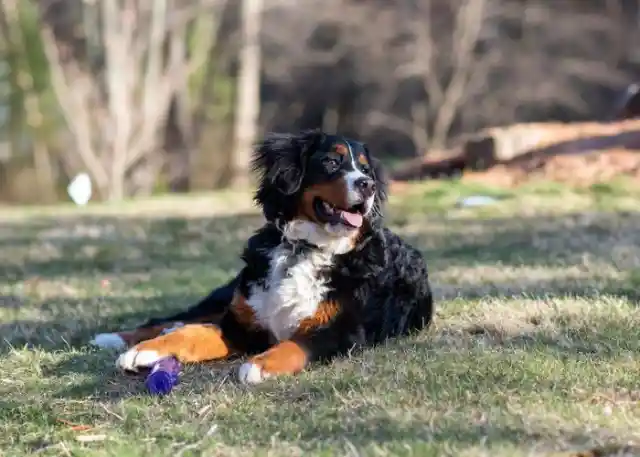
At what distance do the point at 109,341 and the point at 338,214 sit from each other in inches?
59.2

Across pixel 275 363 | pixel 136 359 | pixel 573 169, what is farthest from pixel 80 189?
pixel 275 363

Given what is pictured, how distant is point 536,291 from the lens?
595 cm

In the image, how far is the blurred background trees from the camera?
19.7 m

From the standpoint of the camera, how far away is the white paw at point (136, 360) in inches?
162

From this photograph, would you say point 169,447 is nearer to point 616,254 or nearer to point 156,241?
point 616,254

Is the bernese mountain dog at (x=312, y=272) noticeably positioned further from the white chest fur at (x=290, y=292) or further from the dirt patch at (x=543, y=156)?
the dirt patch at (x=543, y=156)

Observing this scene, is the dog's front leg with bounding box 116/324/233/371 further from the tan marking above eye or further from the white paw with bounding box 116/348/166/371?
the tan marking above eye

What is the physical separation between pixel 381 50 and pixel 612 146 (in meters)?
16.1

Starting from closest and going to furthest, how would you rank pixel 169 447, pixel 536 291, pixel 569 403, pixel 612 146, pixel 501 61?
pixel 169 447
pixel 569 403
pixel 536 291
pixel 612 146
pixel 501 61

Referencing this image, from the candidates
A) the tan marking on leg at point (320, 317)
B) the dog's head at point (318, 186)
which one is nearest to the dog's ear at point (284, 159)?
the dog's head at point (318, 186)

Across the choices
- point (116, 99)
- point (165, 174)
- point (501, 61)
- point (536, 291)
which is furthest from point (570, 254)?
point (501, 61)

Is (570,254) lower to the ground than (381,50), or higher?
lower

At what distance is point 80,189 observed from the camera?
17.6 metres

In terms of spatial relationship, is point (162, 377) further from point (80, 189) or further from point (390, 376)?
point (80, 189)
